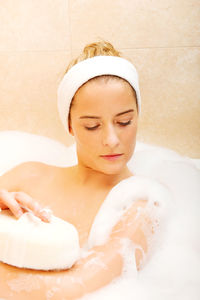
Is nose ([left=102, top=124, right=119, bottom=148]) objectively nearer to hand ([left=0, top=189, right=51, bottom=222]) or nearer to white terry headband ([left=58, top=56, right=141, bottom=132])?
white terry headband ([left=58, top=56, right=141, bottom=132])

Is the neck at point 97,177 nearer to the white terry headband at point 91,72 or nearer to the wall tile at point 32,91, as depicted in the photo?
the white terry headband at point 91,72

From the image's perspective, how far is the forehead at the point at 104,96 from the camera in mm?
1016

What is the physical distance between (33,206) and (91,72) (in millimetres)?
447

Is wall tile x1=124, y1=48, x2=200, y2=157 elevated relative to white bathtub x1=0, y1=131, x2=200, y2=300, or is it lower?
elevated

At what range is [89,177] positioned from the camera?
122cm

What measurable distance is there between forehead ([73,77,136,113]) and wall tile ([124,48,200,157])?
622 millimetres

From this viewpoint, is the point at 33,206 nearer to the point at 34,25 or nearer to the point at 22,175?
the point at 22,175

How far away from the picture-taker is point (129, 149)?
109 centimetres

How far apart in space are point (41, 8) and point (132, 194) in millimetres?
1018

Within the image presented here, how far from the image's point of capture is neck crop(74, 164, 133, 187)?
3.90 feet

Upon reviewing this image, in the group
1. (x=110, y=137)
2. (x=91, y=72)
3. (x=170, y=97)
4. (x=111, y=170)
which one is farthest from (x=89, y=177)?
(x=170, y=97)

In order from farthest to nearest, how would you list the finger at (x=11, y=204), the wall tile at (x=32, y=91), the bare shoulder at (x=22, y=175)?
1. the wall tile at (x=32, y=91)
2. the bare shoulder at (x=22, y=175)
3. the finger at (x=11, y=204)

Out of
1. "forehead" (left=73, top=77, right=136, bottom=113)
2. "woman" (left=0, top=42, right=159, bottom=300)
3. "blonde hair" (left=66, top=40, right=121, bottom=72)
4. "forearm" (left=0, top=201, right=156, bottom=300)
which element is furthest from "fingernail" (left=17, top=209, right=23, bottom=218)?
"blonde hair" (left=66, top=40, right=121, bottom=72)

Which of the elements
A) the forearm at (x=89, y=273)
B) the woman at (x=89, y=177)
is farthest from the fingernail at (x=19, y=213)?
the forearm at (x=89, y=273)
